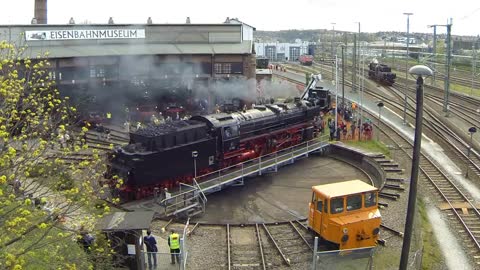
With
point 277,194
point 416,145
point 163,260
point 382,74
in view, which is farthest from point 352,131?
point 382,74

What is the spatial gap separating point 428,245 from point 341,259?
179 inches

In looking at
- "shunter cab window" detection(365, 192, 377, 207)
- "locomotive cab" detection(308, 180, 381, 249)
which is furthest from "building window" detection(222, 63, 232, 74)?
"shunter cab window" detection(365, 192, 377, 207)

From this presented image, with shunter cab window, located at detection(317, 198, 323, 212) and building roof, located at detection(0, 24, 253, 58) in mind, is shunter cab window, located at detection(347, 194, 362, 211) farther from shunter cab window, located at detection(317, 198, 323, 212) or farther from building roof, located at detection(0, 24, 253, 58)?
building roof, located at detection(0, 24, 253, 58)

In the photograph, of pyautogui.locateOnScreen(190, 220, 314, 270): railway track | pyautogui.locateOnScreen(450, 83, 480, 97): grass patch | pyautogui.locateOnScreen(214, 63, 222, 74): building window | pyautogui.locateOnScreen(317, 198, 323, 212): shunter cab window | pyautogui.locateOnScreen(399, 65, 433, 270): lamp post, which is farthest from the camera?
pyautogui.locateOnScreen(450, 83, 480, 97): grass patch

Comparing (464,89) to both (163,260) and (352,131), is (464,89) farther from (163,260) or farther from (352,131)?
(163,260)

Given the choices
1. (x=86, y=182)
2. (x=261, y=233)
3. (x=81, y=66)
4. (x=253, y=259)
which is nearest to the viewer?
(x=86, y=182)

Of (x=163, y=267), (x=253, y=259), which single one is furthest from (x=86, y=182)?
(x=253, y=259)

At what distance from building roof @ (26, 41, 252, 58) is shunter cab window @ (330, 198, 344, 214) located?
2519cm

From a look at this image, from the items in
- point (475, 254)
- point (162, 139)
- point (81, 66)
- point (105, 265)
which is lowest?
point (475, 254)

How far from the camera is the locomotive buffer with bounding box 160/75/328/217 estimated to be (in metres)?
17.8

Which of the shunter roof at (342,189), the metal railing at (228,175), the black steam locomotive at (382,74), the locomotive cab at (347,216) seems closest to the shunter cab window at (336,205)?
the locomotive cab at (347,216)

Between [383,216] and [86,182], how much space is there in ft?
36.8

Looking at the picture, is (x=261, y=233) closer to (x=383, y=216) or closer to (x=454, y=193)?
(x=383, y=216)

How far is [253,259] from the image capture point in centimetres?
1386
